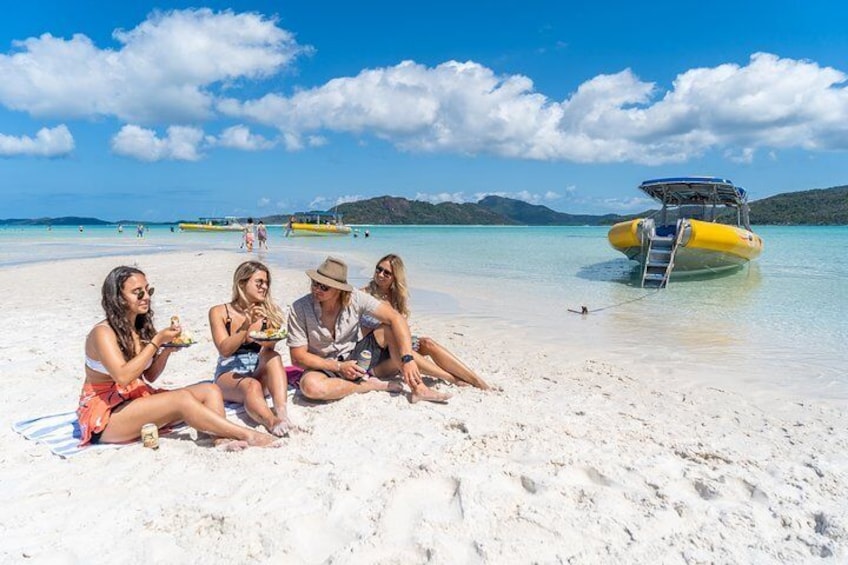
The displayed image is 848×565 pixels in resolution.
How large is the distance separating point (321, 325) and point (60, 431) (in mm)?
1845

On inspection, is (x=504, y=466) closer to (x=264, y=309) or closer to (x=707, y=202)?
(x=264, y=309)

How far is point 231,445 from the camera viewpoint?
3396 millimetres

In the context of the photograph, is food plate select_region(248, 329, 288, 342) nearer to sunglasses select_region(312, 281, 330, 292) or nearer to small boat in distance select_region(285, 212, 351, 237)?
sunglasses select_region(312, 281, 330, 292)

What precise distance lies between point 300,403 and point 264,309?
0.83 metres

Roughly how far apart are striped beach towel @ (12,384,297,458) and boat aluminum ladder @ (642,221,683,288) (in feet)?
36.1

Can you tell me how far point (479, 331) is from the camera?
761 cm

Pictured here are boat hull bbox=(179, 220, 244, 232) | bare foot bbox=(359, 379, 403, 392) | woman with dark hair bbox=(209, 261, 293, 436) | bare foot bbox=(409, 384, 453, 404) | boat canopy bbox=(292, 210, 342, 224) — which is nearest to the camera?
woman with dark hair bbox=(209, 261, 293, 436)

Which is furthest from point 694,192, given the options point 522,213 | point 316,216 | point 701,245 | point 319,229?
point 522,213

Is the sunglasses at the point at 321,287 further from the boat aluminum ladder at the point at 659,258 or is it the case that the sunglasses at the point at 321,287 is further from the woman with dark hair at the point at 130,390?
the boat aluminum ladder at the point at 659,258

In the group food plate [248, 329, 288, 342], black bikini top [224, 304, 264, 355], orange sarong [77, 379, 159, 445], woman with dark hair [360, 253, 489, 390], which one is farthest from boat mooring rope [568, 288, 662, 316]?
orange sarong [77, 379, 159, 445]

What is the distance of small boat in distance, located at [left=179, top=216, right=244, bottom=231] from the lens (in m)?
52.8

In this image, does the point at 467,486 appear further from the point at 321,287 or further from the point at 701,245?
the point at 701,245

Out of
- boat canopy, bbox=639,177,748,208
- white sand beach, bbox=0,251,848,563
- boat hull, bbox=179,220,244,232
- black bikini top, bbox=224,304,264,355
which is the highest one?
boat canopy, bbox=639,177,748,208

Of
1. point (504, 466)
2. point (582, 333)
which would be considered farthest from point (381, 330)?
point (582, 333)
